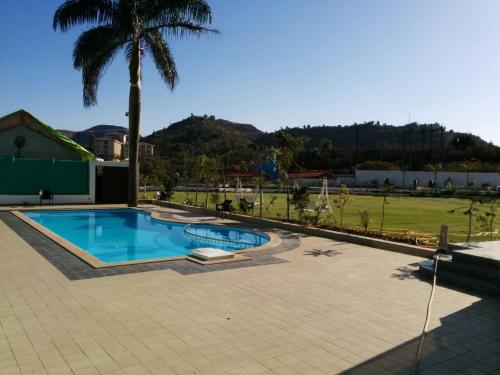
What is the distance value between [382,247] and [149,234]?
7.47 meters

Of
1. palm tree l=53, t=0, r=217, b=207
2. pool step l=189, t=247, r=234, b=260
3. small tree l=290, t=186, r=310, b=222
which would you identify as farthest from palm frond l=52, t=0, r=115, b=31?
pool step l=189, t=247, r=234, b=260

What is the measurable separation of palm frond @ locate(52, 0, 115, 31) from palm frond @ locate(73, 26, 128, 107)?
48 centimetres

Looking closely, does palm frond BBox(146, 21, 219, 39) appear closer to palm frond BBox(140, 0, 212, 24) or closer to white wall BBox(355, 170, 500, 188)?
palm frond BBox(140, 0, 212, 24)

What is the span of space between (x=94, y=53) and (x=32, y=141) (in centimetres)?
645

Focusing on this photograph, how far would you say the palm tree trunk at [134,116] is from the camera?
19.3 meters

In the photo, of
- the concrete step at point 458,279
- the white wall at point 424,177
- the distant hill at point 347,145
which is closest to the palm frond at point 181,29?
the concrete step at point 458,279

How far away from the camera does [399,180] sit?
52.8m

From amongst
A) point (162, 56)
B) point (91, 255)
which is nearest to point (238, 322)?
point (91, 255)

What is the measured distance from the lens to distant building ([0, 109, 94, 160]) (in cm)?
2102

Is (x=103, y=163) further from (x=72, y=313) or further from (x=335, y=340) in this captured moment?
(x=335, y=340)

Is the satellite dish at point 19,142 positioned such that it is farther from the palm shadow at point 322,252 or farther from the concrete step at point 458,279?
the concrete step at point 458,279

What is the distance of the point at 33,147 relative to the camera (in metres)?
21.8

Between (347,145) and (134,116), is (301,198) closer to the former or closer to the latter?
(134,116)

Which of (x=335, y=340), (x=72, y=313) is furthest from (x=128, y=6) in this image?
(x=335, y=340)
